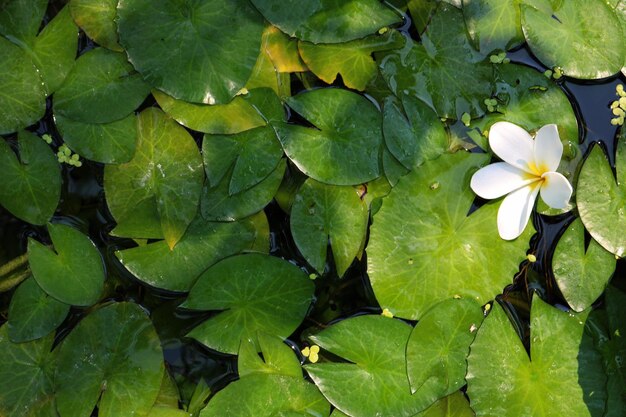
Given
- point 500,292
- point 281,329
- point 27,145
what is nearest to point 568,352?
point 500,292

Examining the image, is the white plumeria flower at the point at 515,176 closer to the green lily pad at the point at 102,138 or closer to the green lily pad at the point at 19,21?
the green lily pad at the point at 102,138

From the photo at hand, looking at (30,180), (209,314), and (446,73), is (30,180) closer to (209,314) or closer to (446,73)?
(209,314)

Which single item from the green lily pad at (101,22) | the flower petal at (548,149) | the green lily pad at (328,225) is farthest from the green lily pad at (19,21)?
the flower petal at (548,149)

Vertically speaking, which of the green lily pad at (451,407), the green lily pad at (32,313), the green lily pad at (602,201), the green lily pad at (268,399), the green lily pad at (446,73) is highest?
the green lily pad at (446,73)

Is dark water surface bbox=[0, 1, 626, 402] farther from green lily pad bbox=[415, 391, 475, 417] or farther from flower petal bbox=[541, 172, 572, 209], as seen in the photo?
green lily pad bbox=[415, 391, 475, 417]

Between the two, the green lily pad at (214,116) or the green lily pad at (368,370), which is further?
the green lily pad at (214,116)

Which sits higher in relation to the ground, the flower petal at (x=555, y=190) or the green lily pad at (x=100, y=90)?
the green lily pad at (x=100, y=90)
